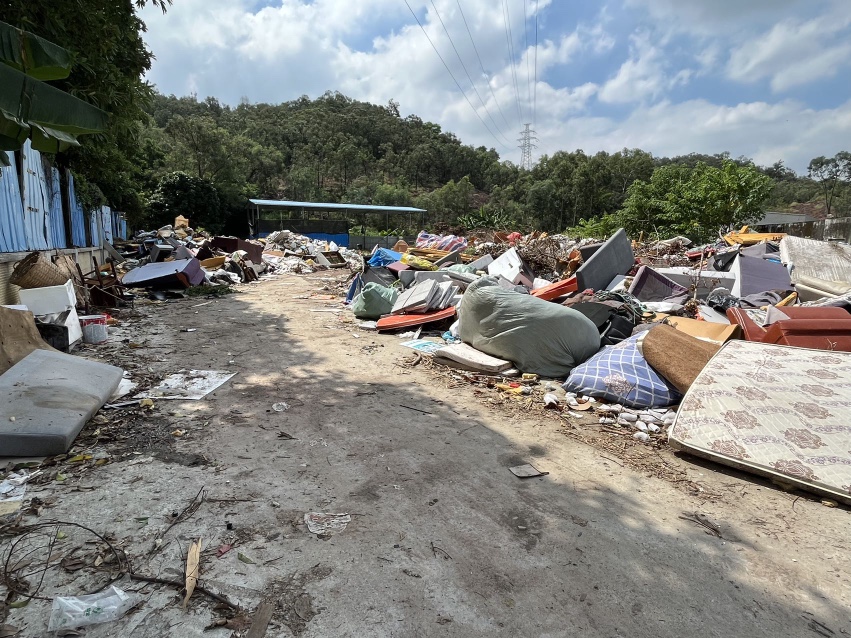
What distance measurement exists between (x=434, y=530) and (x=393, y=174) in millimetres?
58634

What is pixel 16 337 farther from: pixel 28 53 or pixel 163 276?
pixel 163 276

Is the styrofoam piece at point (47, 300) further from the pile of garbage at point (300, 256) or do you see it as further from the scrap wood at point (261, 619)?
the pile of garbage at point (300, 256)

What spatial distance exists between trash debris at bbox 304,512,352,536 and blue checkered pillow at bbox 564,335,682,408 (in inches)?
109

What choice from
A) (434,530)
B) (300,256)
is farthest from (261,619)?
(300,256)

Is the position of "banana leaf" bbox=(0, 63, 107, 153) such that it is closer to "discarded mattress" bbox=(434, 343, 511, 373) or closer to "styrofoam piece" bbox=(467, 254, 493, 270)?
"discarded mattress" bbox=(434, 343, 511, 373)

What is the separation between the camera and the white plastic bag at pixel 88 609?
1630 millimetres

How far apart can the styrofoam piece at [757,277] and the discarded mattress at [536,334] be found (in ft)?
12.2

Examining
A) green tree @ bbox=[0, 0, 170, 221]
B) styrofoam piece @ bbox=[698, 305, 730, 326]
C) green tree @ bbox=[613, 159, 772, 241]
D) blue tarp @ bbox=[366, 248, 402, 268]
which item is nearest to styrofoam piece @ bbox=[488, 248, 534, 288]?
blue tarp @ bbox=[366, 248, 402, 268]

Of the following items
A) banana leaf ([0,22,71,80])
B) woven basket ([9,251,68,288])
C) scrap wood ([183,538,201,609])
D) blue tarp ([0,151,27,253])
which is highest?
banana leaf ([0,22,71,80])

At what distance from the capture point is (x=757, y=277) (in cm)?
727

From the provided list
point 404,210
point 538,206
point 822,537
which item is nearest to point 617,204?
point 538,206

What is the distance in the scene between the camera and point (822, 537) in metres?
2.38

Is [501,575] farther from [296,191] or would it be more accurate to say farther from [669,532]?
[296,191]

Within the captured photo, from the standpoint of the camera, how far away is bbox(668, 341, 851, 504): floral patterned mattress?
275cm
